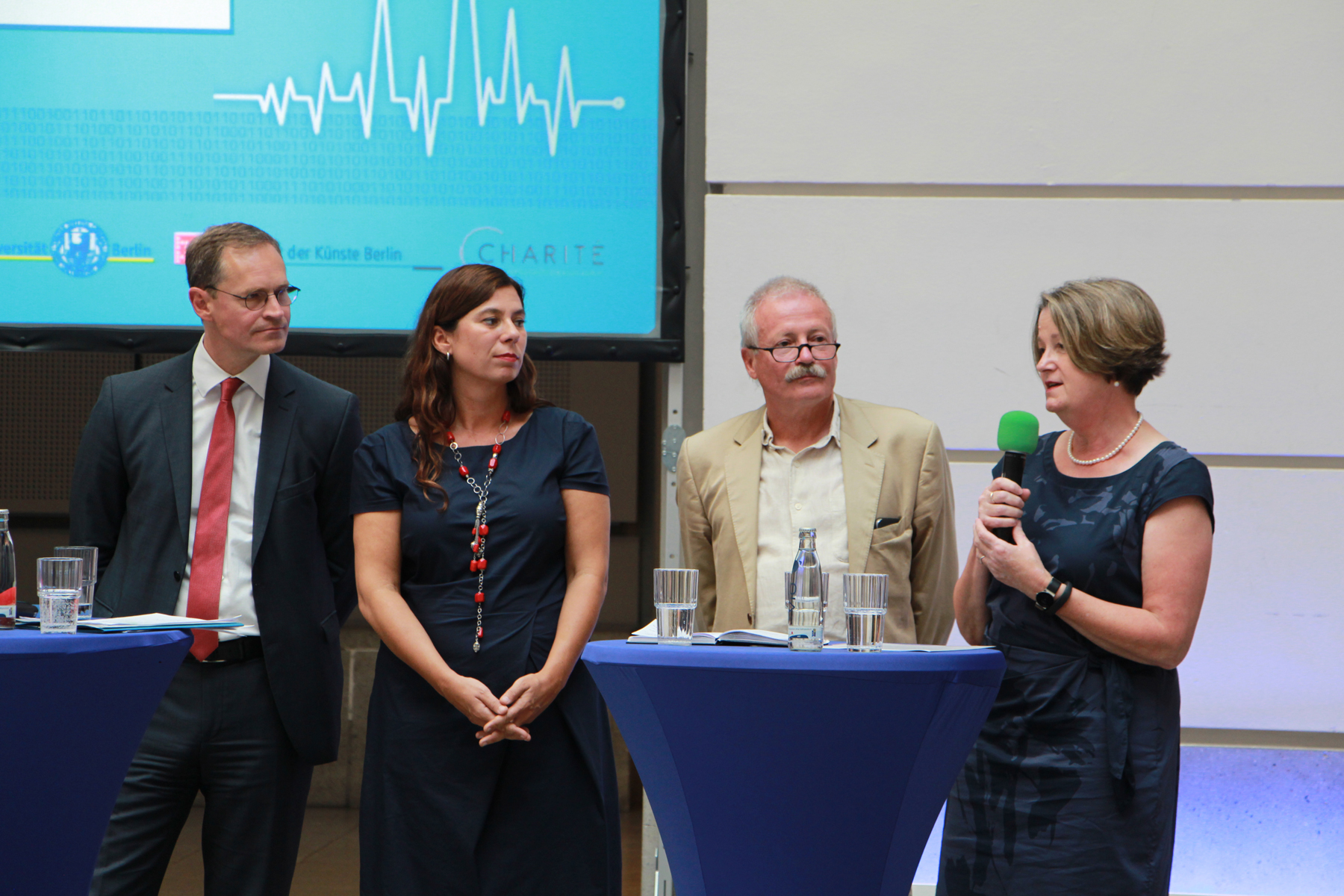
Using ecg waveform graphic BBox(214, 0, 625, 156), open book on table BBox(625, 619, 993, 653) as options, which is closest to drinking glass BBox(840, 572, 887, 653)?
open book on table BBox(625, 619, 993, 653)

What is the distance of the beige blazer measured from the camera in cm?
254

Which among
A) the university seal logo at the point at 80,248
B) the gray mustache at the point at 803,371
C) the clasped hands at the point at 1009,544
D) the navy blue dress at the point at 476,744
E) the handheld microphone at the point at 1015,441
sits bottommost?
the navy blue dress at the point at 476,744

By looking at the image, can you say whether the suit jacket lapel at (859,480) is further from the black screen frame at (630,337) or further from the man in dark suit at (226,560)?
the man in dark suit at (226,560)

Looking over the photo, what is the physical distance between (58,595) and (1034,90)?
2.72 meters

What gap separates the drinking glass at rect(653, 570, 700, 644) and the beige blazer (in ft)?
1.72

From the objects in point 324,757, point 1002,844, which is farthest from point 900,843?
point 324,757

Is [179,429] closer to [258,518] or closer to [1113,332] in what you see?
[258,518]

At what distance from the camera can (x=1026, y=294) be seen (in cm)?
326

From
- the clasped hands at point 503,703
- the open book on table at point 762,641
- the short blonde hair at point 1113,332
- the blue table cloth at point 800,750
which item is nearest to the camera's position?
the blue table cloth at point 800,750

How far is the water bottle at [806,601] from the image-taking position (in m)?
1.84

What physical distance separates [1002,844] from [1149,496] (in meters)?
0.69

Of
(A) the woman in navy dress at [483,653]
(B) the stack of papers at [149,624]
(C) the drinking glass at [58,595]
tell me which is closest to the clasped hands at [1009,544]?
(A) the woman in navy dress at [483,653]

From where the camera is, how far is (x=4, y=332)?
133 inches

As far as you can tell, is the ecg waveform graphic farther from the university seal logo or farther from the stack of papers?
the stack of papers
